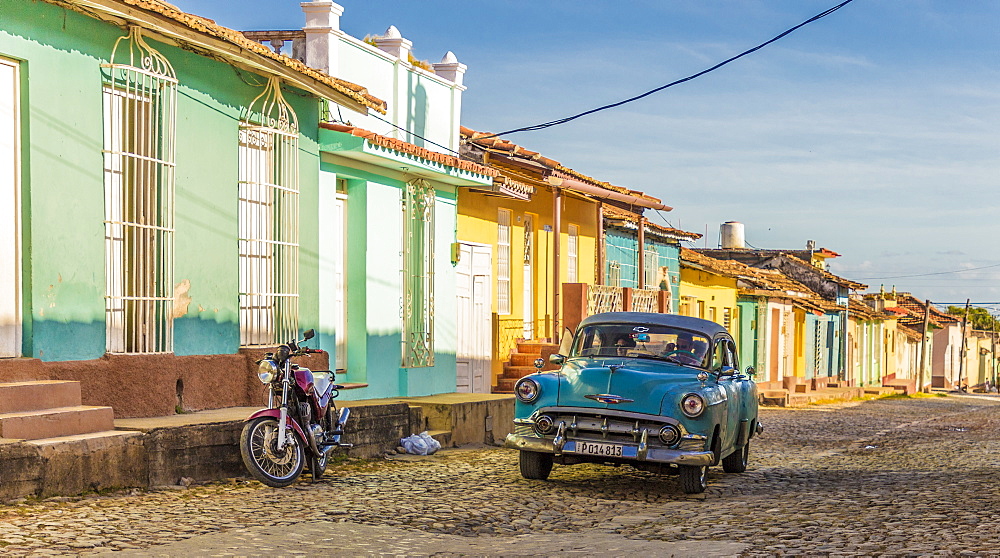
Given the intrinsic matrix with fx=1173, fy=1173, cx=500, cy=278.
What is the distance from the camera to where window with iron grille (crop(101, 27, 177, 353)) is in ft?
34.8

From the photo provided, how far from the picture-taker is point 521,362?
20.7 meters

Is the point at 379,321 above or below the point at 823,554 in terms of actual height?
above

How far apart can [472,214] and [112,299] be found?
29.8 ft

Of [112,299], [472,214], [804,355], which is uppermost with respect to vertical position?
[472,214]

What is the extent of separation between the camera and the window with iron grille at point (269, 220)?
12664 millimetres

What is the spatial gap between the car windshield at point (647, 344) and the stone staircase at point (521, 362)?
8.20 meters

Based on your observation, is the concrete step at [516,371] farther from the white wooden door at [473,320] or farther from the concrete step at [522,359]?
the white wooden door at [473,320]

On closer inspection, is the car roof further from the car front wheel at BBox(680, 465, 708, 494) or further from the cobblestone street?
the car front wheel at BBox(680, 465, 708, 494)

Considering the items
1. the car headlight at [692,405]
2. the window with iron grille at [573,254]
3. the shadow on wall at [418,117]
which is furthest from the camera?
the window with iron grille at [573,254]

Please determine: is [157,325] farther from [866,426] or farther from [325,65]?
[866,426]

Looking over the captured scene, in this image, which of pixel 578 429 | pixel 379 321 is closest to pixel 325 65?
pixel 379 321

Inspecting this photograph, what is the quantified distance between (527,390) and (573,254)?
13673 mm

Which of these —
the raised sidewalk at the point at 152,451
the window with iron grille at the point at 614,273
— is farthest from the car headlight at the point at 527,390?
the window with iron grille at the point at 614,273

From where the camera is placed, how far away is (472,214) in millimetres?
19031
